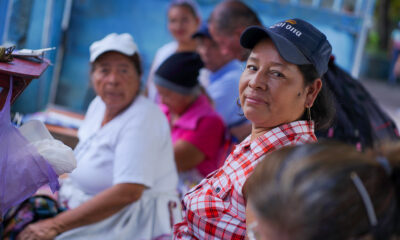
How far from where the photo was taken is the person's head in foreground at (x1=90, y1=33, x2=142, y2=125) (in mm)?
2318

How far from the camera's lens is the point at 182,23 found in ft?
13.6

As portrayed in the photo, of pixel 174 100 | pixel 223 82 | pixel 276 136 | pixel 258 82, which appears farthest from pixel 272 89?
pixel 223 82

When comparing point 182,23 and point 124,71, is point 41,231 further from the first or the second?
point 182,23

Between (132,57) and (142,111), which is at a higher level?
(132,57)

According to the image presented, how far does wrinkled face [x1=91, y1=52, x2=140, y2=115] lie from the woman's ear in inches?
43.0

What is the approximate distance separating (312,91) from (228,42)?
1935mm

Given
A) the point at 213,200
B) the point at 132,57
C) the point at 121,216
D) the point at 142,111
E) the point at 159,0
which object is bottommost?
the point at 121,216

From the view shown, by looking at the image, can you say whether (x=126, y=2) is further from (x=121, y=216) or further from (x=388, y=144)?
(x=388, y=144)

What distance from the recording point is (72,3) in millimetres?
4762

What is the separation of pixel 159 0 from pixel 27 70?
3.38m

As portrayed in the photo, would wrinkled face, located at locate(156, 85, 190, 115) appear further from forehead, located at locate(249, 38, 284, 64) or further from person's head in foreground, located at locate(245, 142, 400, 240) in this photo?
person's head in foreground, located at locate(245, 142, 400, 240)

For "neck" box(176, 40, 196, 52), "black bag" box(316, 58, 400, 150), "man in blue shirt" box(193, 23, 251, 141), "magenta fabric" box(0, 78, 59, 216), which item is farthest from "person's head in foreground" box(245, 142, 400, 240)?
"neck" box(176, 40, 196, 52)

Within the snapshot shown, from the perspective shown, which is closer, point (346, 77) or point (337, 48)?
point (346, 77)

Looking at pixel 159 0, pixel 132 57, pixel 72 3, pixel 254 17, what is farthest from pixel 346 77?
pixel 72 3
